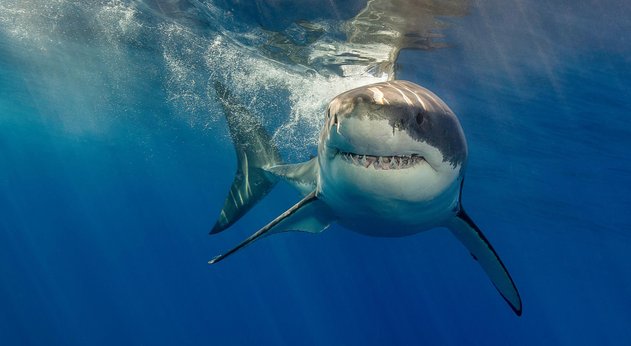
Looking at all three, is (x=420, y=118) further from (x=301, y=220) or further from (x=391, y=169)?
(x=301, y=220)

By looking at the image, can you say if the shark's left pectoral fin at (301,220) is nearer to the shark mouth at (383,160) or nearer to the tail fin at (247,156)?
the shark mouth at (383,160)

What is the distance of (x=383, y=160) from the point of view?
3.42 m

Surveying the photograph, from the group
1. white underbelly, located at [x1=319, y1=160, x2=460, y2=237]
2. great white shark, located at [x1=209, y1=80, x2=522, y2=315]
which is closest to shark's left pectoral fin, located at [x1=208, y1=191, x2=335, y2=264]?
great white shark, located at [x1=209, y1=80, x2=522, y2=315]

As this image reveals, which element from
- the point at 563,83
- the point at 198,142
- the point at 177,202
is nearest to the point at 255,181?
the point at 563,83

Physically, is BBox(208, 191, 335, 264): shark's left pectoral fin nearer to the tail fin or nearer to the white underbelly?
the white underbelly

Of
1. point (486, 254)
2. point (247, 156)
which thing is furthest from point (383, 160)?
point (247, 156)

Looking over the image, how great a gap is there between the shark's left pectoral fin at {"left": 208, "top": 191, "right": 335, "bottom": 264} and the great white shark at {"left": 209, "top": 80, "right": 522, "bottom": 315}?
1cm

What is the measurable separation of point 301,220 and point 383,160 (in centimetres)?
261

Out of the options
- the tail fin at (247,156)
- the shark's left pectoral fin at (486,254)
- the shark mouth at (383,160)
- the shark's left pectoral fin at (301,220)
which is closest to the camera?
the shark mouth at (383,160)

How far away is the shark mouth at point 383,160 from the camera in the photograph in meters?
3.41

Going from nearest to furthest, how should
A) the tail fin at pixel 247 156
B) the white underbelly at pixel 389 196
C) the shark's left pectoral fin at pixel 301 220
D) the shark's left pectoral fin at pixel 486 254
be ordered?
the white underbelly at pixel 389 196, the shark's left pectoral fin at pixel 301 220, the shark's left pectoral fin at pixel 486 254, the tail fin at pixel 247 156

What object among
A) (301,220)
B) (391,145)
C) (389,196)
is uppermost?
(391,145)

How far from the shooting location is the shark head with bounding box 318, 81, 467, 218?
9.85ft

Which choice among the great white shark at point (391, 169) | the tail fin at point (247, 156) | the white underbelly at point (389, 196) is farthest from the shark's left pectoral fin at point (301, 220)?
the tail fin at point (247, 156)
